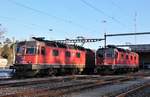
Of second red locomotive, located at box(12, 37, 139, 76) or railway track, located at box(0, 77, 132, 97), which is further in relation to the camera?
second red locomotive, located at box(12, 37, 139, 76)

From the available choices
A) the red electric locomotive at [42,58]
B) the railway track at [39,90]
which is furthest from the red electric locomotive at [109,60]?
the railway track at [39,90]

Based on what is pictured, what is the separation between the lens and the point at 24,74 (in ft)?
104

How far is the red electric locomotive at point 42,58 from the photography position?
3161 centimetres

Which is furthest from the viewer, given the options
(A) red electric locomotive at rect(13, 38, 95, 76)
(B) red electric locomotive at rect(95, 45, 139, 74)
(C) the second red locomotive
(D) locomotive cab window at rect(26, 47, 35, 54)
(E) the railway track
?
(B) red electric locomotive at rect(95, 45, 139, 74)

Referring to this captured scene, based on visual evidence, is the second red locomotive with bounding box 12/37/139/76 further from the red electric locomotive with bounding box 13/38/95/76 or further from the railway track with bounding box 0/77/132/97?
the railway track with bounding box 0/77/132/97

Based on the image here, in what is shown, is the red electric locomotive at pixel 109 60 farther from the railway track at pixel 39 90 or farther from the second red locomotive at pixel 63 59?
the railway track at pixel 39 90

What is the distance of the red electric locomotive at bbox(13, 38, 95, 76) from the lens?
3161cm

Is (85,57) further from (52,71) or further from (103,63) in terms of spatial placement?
(52,71)

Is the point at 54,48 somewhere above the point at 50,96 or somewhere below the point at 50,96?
above

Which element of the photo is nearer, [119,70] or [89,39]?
[119,70]

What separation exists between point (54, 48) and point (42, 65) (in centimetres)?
272

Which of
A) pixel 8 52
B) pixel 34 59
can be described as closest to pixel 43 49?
pixel 34 59

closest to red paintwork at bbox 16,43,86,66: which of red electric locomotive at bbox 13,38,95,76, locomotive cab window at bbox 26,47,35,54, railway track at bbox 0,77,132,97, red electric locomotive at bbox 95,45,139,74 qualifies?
red electric locomotive at bbox 13,38,95,76

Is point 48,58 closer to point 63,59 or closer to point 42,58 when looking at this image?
point 42,58
